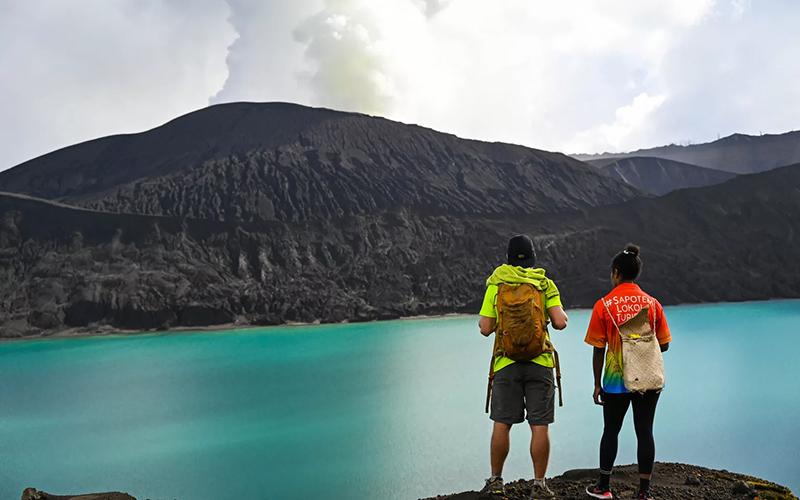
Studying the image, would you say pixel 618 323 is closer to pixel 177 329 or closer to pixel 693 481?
pixel 693 481

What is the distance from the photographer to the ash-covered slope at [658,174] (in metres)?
103

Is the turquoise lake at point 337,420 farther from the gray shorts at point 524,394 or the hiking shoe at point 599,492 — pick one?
the gray shorts at point 524,394

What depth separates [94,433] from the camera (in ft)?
43.4

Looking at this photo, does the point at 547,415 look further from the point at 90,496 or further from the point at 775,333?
the point at 775,333

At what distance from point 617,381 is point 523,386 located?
0.54 metres

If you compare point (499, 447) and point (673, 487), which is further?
point (673, 487)

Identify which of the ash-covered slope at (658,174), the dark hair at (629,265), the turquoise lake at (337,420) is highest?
the ash-covered slope at (658,174)

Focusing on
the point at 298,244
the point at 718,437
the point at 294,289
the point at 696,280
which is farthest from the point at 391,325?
the point at 718,437

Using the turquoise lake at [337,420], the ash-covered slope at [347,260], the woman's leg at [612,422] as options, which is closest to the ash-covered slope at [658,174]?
the ash-covered slope at [347,260]

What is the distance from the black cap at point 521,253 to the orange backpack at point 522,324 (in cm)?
16

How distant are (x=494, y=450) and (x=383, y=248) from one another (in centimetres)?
4411

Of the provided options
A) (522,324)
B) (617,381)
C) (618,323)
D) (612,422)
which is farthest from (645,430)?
(522,324)

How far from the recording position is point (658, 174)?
107 m

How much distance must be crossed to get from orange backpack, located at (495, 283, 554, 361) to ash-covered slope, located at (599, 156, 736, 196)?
103 metres
